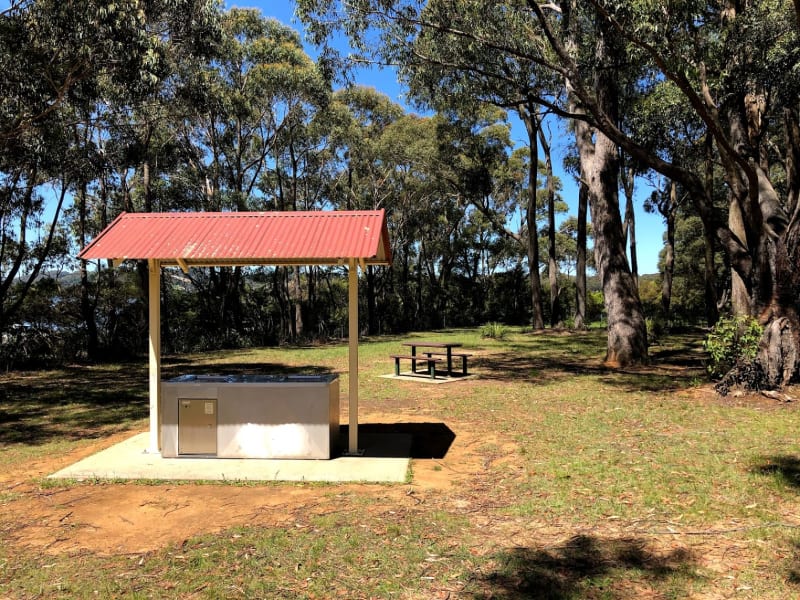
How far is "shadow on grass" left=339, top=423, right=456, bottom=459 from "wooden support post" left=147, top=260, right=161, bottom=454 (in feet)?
7.57

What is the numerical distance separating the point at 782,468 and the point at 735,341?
15.9 feet

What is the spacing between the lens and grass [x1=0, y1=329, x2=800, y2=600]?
3.57 m

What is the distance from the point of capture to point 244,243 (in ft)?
20.9

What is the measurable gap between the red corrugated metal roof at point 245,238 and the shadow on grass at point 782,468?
4.49 meters

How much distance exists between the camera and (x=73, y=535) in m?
4.39

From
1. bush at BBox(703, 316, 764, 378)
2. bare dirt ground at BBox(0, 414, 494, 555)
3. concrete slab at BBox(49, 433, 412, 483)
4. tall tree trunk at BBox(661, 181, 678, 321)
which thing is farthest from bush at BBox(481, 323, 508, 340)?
bare dirt ground at BBox(0, 414, 494, 555)

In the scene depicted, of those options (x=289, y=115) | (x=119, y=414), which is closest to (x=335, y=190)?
(x=289, y=115)

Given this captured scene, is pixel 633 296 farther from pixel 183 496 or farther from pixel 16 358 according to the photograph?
pixel 16 358

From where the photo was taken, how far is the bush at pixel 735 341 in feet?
31.7

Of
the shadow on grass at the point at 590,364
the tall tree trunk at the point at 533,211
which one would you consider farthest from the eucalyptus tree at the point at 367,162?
the shadow on grass at the point at 590,364

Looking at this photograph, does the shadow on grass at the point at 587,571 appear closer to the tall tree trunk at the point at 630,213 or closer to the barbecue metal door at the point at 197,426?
the barbecue metal door at the point at 197,426

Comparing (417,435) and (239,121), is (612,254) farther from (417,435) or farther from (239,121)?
(239,121)

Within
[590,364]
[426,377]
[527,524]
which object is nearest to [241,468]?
[527,524]

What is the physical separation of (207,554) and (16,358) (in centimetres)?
1727
